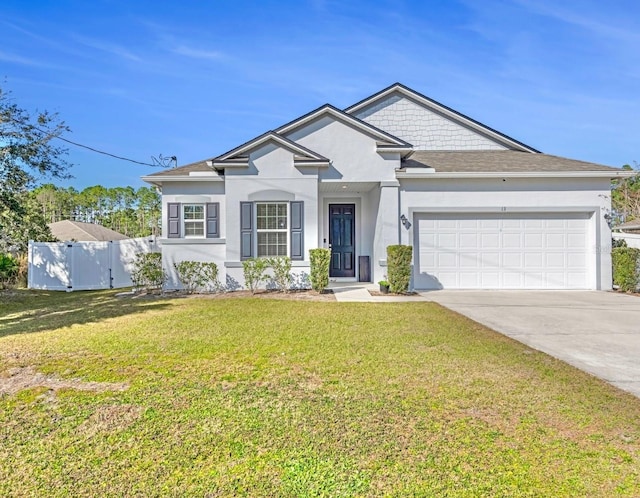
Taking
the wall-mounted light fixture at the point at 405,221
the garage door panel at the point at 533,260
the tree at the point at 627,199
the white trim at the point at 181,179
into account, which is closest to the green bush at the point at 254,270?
the white trim at the point at 181,179

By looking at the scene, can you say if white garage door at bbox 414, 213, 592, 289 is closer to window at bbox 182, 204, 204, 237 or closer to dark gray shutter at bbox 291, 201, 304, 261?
dark gray shutter at bbox 291, 201, 304, 261

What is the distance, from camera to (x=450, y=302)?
376 inches

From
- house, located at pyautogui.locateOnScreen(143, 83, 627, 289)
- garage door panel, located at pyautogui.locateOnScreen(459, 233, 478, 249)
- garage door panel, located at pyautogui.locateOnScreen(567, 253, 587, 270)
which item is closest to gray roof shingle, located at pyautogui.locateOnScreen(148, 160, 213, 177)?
house, located at pyautogui.locateOnScreen(143, 83, 627, 289)

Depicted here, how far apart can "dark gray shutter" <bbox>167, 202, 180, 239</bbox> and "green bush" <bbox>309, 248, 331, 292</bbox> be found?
4.31 meters

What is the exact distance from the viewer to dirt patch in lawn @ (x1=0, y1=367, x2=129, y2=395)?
397 centimetres

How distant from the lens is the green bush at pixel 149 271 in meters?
11.5

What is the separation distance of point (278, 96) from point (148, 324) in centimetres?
1427

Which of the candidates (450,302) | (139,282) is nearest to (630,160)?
(450,302)

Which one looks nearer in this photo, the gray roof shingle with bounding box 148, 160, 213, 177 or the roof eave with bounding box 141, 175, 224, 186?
the roof eave with bounding box 141, 175, 224, 186

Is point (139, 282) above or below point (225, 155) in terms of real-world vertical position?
below

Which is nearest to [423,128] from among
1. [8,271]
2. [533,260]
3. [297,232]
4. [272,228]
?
[533,260]

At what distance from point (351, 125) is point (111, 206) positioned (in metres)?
60.3

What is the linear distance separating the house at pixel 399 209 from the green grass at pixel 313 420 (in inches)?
233

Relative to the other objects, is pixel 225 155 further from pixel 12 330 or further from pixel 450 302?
pixel 450 302
